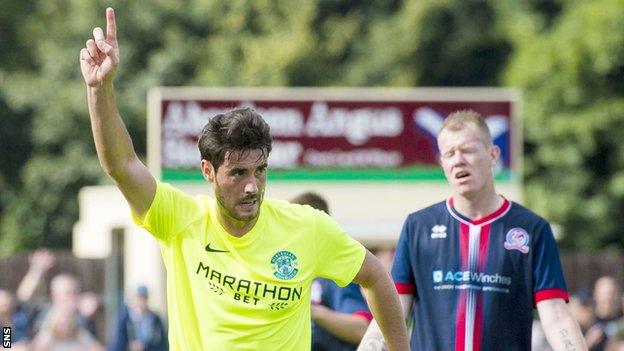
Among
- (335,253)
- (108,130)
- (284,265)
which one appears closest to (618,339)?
(335,253)

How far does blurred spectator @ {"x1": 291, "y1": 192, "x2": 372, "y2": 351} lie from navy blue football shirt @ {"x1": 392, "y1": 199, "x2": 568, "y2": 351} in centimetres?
137

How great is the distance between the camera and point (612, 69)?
3466cm

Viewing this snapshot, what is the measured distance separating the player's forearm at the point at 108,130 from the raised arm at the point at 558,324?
2.45 m

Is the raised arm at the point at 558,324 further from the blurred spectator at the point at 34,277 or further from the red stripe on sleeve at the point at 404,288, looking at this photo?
the blurred spectator at the point at 34,277

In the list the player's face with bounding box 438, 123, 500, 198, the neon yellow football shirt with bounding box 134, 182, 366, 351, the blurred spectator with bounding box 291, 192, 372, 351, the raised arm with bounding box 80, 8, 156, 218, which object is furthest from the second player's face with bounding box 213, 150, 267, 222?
the blurred spectator with bounding box 291, 192, 372, 351

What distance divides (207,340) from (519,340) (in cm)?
202

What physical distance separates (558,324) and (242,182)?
83.5 inches

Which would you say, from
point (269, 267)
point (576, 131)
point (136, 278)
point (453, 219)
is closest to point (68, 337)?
point (136, 278)

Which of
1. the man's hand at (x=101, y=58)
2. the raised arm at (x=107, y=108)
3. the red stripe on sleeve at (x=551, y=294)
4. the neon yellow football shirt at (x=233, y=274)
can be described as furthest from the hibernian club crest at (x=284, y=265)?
the red stripe on sleeve at (x=551, y=294)

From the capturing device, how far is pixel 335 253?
21.6 feet

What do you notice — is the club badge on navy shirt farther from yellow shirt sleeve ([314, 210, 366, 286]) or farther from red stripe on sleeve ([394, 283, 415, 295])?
yellow shirt sleeve ([314, 210, 366, 286])

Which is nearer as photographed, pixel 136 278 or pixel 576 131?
pixel 136 278

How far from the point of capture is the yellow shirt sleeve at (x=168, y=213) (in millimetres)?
6297

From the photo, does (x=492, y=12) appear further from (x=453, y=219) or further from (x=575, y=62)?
(x=453, y=219)
